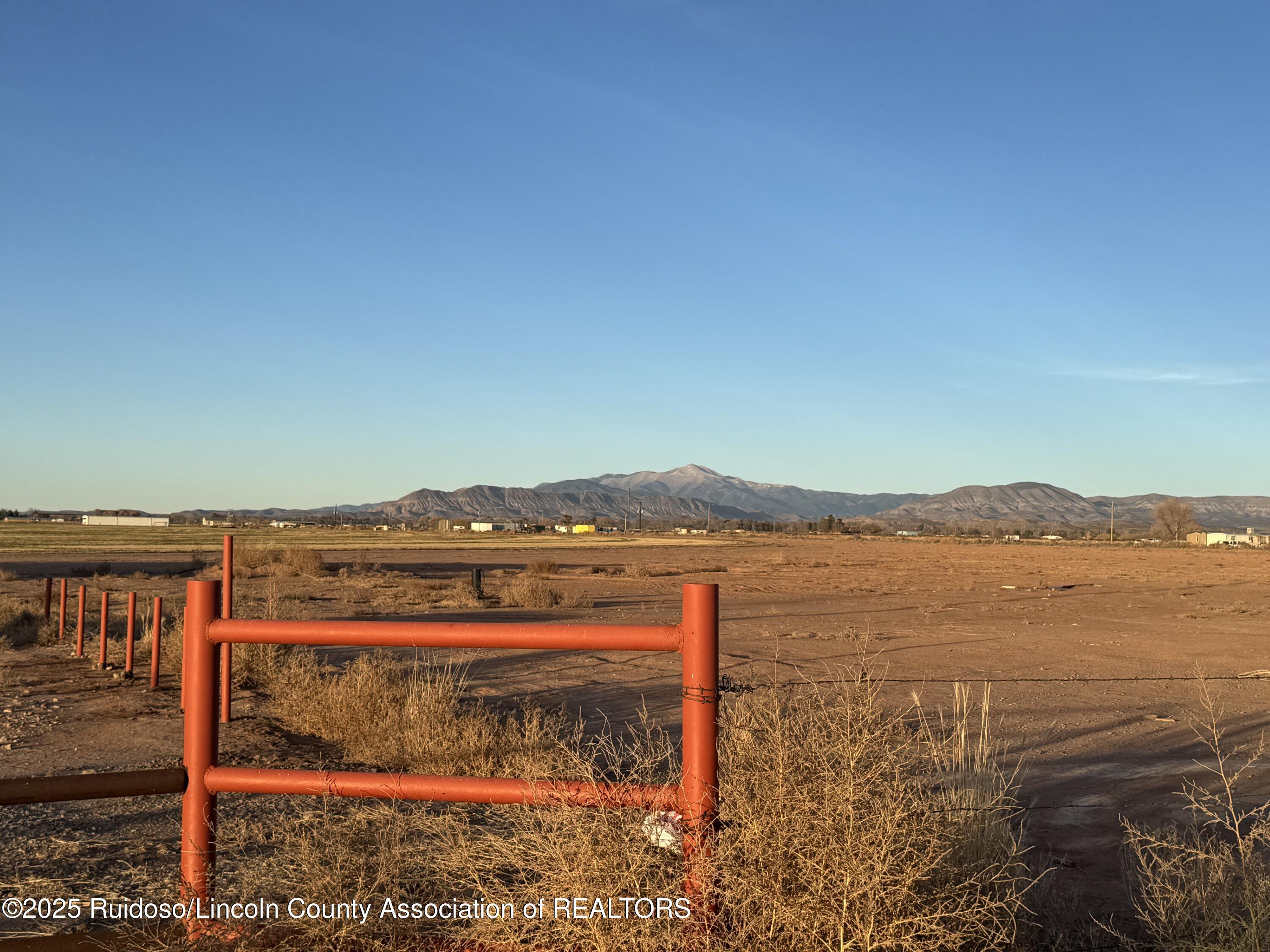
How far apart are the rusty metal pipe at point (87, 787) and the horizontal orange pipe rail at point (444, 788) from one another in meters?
0.17

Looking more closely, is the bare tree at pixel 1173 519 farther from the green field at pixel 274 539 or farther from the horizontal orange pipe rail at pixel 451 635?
the horizontal orange pipe rail at pixel 451 635

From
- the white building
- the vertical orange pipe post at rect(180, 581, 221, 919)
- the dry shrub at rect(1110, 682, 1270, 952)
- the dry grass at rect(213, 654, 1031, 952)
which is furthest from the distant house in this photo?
the white building

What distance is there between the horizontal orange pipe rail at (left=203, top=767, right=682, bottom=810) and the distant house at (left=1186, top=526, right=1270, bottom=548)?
480 feet

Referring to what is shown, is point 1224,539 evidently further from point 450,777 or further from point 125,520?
point 450,777

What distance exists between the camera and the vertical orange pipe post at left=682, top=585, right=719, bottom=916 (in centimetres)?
319

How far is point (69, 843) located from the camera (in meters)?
5.42

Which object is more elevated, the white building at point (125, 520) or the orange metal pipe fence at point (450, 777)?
the orange metal pipe fence at point (450, 777)

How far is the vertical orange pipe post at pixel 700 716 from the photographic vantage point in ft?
10.5

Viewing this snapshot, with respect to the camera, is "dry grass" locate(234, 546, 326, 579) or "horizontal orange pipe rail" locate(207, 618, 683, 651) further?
"dry grass" locate(234, 546, 326, 579)

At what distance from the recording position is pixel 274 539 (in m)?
83.7

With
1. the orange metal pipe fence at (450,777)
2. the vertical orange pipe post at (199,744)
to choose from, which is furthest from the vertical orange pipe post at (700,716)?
the vertical orange pipe post at (199,744)

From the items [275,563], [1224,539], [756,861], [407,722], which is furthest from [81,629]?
[1224,539]

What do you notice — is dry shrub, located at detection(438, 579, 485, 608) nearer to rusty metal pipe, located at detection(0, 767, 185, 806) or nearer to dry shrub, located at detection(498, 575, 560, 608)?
dry shrub, located at detection(498, 575, 560, 608)

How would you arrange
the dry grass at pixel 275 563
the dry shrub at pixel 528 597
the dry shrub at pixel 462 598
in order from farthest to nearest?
the dry grass at pixel 275 563 → the dry shrub at pixel 528 597 → the dry shrub at pixel 462 598
